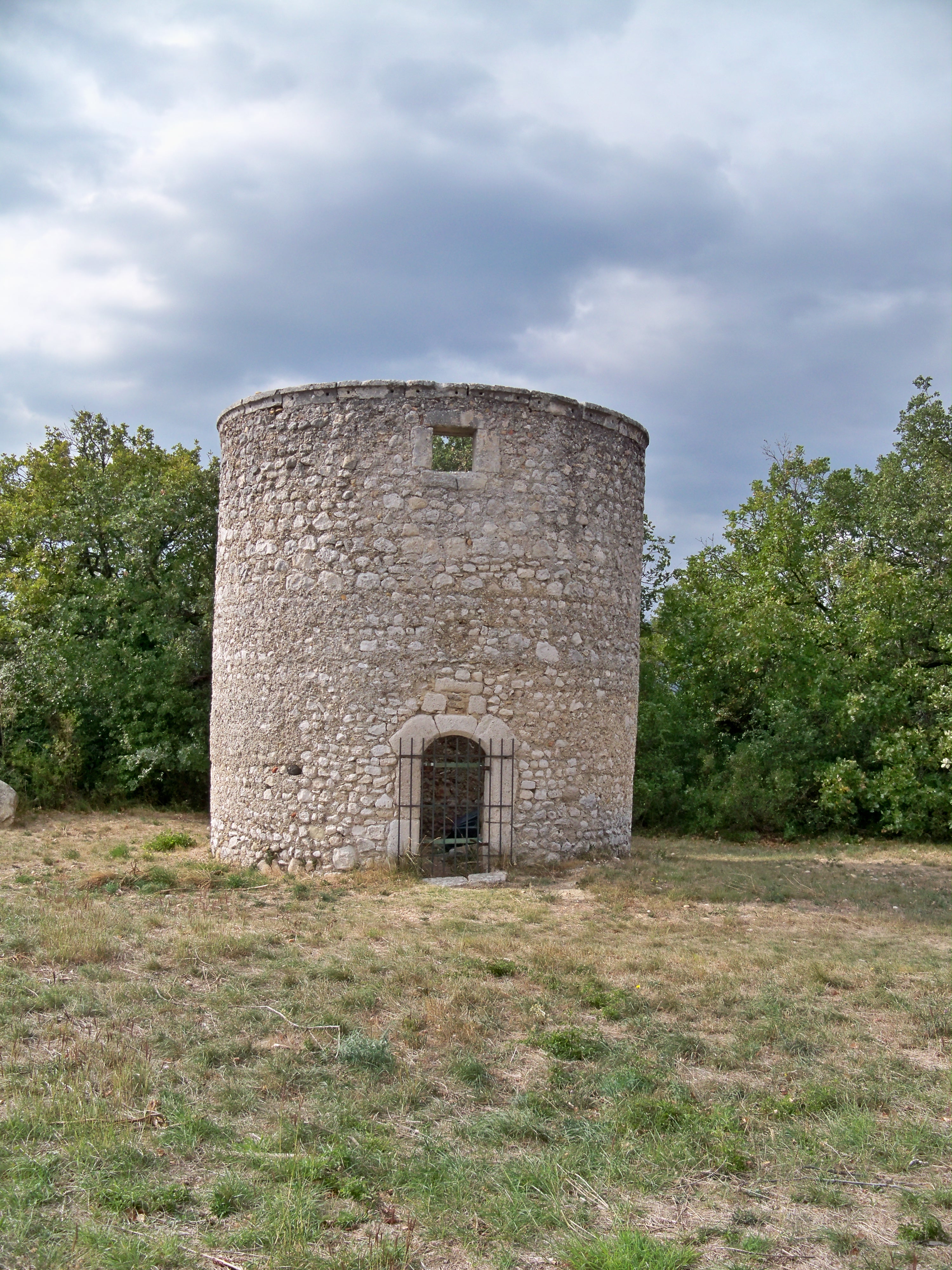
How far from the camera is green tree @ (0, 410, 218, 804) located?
47.2 ft

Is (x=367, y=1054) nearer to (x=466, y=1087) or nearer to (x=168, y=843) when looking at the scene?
(x=466, y=1087)

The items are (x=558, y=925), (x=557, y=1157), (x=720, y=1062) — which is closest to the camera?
(x=557, y=1157)

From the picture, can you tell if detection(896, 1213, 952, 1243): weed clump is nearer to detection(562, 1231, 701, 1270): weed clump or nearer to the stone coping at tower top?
detection(562, 1231, 701, 1270): weed clump

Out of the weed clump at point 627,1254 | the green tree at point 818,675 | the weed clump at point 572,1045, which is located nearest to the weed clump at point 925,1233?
the weed clump at point 627,1254

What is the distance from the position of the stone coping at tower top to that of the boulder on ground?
6368mm

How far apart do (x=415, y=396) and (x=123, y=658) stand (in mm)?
7609

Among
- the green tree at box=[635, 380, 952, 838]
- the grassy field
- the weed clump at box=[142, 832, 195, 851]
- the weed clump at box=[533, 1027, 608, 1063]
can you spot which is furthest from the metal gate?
the green tree at box=[635, 380, 952, 838]

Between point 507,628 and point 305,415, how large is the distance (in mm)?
2972

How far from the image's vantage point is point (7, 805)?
12531 millimetres

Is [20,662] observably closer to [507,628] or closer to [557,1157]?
[507,628]

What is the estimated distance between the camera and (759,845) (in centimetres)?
1374

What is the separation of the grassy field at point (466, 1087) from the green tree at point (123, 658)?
22.2ft

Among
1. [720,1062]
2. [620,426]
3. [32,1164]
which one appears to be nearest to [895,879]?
[620,426]

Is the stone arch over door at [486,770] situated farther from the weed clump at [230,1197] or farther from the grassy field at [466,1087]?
the weed clump at [230,1197]
